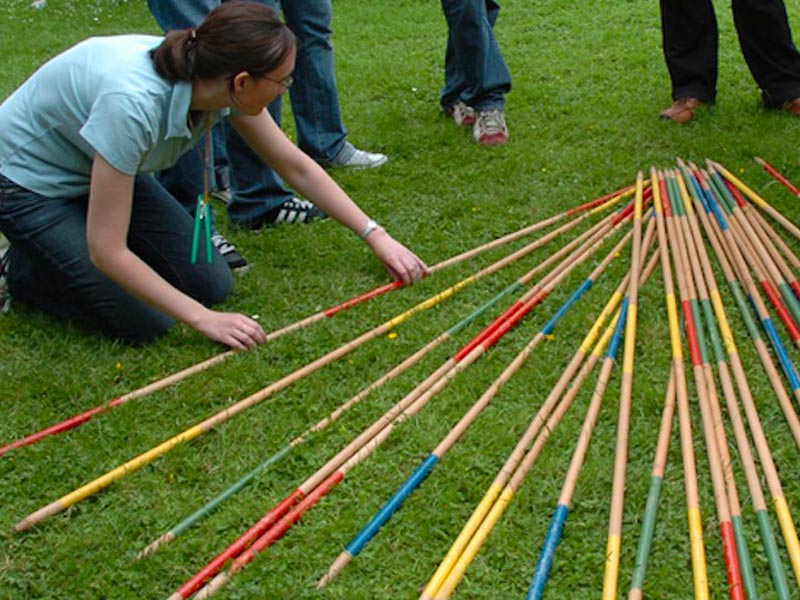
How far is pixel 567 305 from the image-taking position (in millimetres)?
3363

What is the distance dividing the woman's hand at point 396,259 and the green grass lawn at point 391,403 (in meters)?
0.06

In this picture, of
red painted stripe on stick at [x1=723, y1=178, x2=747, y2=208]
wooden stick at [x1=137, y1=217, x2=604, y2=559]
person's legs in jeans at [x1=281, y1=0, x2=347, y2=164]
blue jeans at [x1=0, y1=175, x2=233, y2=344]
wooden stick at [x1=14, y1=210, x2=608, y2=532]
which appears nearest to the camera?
wooden stick at [x1=137, y1=217, x2=604, y2=559]

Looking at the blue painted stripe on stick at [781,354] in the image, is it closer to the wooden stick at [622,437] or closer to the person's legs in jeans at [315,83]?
the wooden stick at [622,437]

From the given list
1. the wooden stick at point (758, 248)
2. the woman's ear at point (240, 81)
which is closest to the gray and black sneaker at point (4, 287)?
the woman's ear at point (240, 81)

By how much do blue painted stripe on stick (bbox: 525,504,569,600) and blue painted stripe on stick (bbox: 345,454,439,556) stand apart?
15.3 inches

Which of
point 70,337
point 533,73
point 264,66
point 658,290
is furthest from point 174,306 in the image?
point 533,73

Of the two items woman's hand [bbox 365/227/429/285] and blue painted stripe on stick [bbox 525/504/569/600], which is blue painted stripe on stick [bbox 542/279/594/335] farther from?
blue painted stripe on stick [bbox 525/504/569/600]

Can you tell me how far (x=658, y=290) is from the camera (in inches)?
136

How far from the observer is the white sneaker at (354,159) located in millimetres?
4961

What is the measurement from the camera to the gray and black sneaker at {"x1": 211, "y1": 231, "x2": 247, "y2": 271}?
395 cm

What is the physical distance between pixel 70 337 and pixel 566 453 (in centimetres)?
196

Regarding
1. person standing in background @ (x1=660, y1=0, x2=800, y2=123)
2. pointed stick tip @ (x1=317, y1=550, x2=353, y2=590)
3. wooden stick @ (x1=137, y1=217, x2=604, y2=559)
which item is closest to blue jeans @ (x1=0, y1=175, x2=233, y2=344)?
wooden stick @ (x1=137, y1=217, x2=604, y2=559)

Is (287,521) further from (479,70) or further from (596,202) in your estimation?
(479,70)

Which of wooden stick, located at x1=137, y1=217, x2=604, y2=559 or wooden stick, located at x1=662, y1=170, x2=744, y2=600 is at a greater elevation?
wooden stick, located at x1=137, y1=217, x2=604, y2=559
